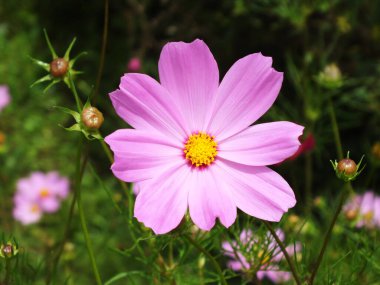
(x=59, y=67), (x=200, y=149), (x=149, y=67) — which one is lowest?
(x=200, y=149)

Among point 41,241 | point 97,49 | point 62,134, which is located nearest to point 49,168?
point 62,134

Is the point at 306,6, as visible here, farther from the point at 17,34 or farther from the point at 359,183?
the point at 17,34

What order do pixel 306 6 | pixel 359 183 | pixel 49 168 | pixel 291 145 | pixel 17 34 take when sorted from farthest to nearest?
pixel 17 34 → pixel 49 168 → pixel 359 183 → pixel 306 6 → pixel 291 145

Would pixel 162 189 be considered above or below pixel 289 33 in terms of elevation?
below

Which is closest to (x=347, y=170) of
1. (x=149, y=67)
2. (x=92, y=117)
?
(x=92, y=117)

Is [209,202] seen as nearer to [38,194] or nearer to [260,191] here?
[260,191]

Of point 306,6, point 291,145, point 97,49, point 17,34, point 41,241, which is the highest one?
point 17,34
